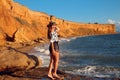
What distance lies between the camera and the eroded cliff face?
5238 cm

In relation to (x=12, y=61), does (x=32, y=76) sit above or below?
below

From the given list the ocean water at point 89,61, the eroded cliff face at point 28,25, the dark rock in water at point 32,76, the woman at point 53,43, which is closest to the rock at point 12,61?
the dark rock in water at point 32,76

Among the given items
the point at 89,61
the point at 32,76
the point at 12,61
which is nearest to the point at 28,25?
the point at 89,61

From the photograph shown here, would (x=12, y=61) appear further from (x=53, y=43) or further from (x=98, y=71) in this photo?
(x=98, y=71)

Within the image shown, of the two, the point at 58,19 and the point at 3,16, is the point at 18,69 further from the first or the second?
the point at 58,19

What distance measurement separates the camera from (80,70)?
1293 centimetres

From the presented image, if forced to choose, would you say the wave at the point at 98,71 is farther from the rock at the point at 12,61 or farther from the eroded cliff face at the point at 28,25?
the eroded cliff face at the point at 28,25

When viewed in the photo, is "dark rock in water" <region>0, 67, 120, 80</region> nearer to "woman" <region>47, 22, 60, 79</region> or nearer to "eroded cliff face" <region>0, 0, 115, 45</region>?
"woman" <region>47, 22, 60, 79</region>

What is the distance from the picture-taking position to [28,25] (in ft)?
266

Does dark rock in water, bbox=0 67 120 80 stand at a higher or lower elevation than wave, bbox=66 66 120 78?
higher

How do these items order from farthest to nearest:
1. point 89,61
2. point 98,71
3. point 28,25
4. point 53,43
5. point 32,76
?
point 28,25, point 89,61, point 98,71, point 32,76, point 53,43

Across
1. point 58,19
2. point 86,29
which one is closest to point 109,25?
point 86,29

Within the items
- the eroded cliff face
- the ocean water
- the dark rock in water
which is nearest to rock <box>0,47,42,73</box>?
the dark rock in water

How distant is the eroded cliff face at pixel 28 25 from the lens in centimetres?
5238
